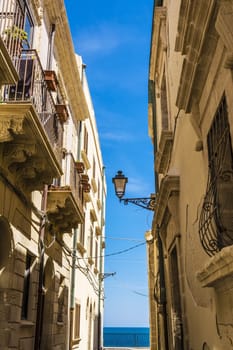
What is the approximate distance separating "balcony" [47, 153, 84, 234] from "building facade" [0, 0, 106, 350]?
A: 2cm

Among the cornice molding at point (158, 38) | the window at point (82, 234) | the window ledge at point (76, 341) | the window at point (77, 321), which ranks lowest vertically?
the window ledge at point (76, 341)

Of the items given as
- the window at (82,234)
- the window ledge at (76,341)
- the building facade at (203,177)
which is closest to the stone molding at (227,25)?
the building facade at (203,177)

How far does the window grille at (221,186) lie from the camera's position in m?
3.69

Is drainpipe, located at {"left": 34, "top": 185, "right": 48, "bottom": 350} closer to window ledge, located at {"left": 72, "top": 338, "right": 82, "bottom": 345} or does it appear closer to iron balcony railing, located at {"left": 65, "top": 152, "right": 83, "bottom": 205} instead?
iron balcony railing, located at {"left": 65, "top": 152, "right": 83, "bottom": 205}

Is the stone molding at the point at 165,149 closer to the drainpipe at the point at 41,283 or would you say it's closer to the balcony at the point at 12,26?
the drainpipe at the point at 41,283

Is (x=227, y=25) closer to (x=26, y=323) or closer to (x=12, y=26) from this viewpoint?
(x=12, y=26)

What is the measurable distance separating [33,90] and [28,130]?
1.08 meters

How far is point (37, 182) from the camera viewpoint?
770cm

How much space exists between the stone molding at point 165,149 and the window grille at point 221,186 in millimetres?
3970

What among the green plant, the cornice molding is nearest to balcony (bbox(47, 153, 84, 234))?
the cornice molding

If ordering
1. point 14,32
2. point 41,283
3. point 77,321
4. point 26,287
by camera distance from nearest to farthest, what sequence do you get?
1. point 14,32
2. point 26,287
3. point 41,283
4. point 77,321

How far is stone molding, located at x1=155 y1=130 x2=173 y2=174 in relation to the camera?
8.08 meters

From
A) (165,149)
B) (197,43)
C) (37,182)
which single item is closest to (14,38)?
(37,182)

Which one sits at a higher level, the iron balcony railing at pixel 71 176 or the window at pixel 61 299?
the iron balcony railing at pixel 71 176
